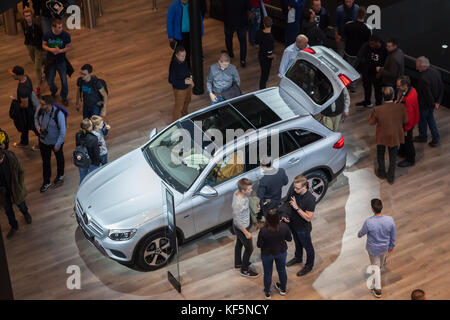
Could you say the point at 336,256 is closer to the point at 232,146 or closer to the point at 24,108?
the point at 232,146

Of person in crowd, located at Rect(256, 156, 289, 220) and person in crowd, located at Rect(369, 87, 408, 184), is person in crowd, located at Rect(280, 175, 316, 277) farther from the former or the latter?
person in crowd, located at Rect(369, 87, 408, 184)

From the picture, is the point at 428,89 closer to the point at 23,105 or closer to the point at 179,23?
the point at 179,23

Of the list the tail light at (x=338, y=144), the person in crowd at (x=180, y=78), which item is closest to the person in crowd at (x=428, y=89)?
the tail light at (x=338, y=144)

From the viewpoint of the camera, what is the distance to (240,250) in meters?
8.66

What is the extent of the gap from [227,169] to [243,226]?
3.02 ft

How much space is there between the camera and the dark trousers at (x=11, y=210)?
9.28 metres

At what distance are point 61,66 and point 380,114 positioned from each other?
5892 millimetres

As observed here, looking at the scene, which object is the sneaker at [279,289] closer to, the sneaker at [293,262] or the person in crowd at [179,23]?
the sneaker at [293,262]

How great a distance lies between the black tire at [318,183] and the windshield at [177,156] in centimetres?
165

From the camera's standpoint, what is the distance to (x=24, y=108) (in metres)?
10.7

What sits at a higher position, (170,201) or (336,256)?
(170,201)

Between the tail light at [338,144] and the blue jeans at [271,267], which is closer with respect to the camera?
the blue jeans at [271,267]
